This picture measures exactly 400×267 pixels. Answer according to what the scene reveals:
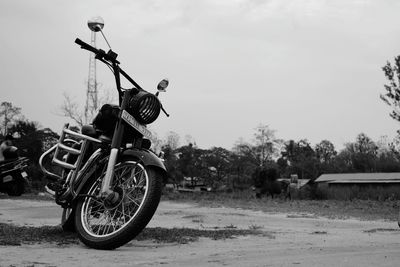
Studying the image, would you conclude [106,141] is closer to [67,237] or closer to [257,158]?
[67,237]

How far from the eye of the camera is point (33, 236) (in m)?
4.60

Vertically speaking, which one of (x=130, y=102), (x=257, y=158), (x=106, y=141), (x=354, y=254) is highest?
(x=257, y=158)

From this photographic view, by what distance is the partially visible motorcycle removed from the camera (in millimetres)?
14312

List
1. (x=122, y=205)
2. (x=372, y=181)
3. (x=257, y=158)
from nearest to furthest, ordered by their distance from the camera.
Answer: (x=122, y=205), (x=372, y=181), (x=257, y=158)

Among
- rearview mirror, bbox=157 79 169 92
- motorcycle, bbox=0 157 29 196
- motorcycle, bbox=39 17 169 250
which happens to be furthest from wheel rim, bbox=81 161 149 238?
motorcycle, bbox=0 157 29 196

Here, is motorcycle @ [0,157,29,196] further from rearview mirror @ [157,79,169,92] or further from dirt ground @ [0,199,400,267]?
dirt ground @ [0,199,400,267]

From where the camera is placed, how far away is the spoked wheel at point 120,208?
402 centimetres

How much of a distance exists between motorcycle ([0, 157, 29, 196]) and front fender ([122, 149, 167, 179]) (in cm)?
1071

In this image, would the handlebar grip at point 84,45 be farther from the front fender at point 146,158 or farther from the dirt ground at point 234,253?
the dirt ground at point 234,253

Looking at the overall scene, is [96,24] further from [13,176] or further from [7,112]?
[7,112]

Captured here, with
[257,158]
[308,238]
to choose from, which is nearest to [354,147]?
[257,158]

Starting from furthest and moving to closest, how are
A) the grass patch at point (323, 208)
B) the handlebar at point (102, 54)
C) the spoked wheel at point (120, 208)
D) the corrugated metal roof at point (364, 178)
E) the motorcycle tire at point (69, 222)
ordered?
the corrugated metal roof at point (364, 178) < the grass patch at point (323, 208) < the motorcycle tire at point (69, 222) < the handlebar at point (102, 54) < the spoked wheel at point (120, 208)

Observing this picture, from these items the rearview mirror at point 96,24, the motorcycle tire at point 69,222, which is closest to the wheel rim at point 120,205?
the motorcycle tire at point 69,222

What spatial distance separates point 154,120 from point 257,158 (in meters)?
71.8
